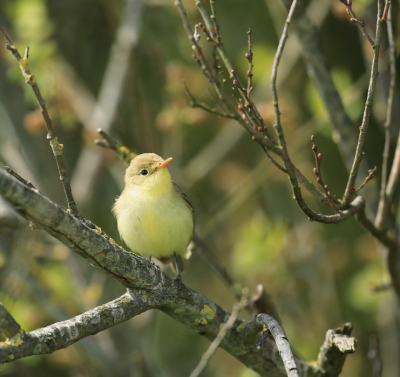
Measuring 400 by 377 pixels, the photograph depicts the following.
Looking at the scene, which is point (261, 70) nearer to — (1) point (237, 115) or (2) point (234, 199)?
(2) point (234, 199)

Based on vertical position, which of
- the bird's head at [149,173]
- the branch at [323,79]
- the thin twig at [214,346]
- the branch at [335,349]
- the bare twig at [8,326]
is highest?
the branch at [323,79]

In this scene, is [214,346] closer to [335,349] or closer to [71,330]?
[71,330]

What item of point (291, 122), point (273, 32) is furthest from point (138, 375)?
point (273, 32)

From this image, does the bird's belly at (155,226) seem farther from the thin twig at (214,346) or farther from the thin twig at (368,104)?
the thin twig at (368,104)

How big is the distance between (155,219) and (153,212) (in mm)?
64

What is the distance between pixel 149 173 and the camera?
4266 mm

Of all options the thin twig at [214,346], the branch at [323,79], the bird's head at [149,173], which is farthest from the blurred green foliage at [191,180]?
the thin twig at [214,346]

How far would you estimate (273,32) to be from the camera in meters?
7.75

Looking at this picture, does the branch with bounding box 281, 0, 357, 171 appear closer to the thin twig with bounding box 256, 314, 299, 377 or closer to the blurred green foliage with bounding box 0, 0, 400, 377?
the blurred green foliage with bounding box 0, 0, 400, 377

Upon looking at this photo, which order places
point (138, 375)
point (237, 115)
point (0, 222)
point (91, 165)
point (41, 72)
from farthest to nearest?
point (91, 165)
point (138, 375)
point (41, 72)
point (237, 115)
point (0, 222)

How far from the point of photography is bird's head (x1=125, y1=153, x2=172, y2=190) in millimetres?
4156

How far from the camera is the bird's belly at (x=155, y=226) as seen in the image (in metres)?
3.88

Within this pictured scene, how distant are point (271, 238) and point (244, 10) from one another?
3967mm

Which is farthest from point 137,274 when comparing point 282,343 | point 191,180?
point 191,180
